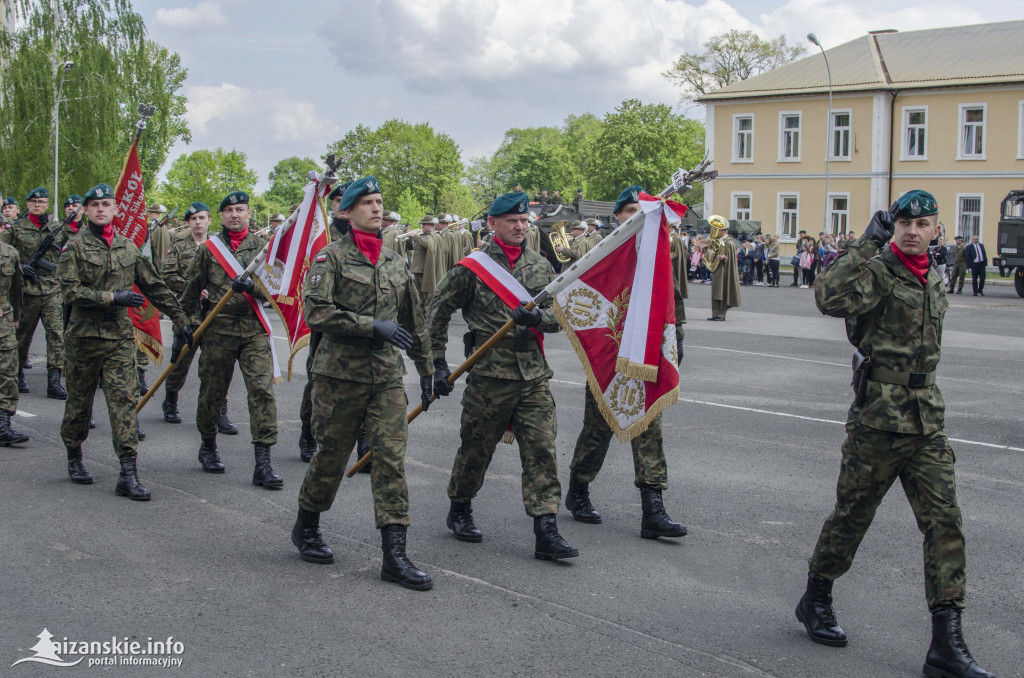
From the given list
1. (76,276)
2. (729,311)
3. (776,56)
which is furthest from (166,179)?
(76,276)

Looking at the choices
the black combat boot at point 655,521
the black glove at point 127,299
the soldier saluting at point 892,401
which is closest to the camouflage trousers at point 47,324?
the black glove at point 127,299

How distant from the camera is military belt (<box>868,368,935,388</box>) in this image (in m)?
4.50

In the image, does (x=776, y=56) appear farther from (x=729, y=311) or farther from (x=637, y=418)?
(x=637, y=418)

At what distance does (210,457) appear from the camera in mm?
7727

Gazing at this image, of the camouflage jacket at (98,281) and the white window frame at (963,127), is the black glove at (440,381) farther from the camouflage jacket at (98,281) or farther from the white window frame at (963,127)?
the white window frame at (963,127)

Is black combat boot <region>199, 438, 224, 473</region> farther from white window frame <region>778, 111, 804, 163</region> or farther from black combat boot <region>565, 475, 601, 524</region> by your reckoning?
white window frame <region>778, 111, 804, 163</region>

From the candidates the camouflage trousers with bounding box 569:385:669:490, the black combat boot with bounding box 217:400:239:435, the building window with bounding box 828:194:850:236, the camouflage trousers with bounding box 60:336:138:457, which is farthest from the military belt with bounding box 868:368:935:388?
the building window with bounding box 828:194:850:236

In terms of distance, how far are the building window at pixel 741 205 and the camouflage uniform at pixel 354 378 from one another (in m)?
46.5

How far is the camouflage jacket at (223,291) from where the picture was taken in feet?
25.3

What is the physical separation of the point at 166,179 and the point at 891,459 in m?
100

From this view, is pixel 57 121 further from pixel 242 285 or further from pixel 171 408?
pixel 242 285

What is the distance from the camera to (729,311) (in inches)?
890

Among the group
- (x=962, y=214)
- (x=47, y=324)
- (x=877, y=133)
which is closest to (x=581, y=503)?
(x=47, y=324)

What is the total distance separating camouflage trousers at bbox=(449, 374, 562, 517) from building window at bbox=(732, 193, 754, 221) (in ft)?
151
